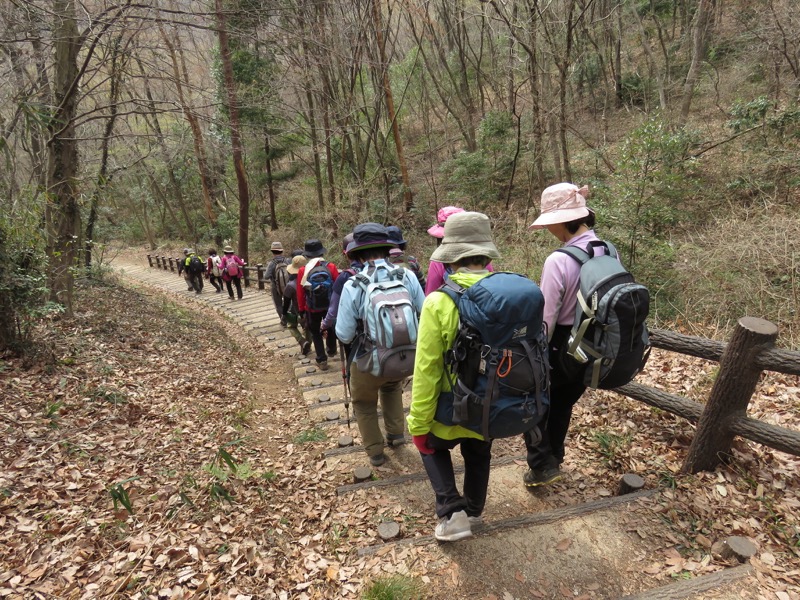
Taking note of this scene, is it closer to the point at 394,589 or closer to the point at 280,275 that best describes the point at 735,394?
the point at 394,589

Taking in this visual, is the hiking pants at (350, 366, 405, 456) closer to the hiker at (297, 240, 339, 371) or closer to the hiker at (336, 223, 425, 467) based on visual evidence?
the hiker at (336, 223, 425, 467)

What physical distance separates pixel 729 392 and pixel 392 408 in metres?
2.57

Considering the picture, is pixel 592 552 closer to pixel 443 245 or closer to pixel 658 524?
pixel 658 524

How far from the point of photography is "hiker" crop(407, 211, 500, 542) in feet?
7.49

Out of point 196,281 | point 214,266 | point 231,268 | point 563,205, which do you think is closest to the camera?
point 563,205

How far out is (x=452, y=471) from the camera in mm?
2586

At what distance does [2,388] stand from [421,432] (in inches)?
172

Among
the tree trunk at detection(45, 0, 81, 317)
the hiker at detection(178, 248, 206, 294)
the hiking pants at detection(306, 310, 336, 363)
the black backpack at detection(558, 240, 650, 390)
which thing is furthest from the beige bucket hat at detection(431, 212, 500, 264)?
the hiker at detection(178, 248, 206, 294)

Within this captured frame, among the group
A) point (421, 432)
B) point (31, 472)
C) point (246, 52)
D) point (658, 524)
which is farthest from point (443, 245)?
point (246, 52)

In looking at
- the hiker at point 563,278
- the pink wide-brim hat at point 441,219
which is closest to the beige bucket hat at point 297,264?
the pink wide-brim hat at point 441,219

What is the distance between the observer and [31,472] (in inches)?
130

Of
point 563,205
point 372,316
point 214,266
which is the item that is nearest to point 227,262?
point 214,266

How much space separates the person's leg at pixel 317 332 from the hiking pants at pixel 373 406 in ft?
8.51

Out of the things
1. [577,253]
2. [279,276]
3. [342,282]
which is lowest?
[279,276]
